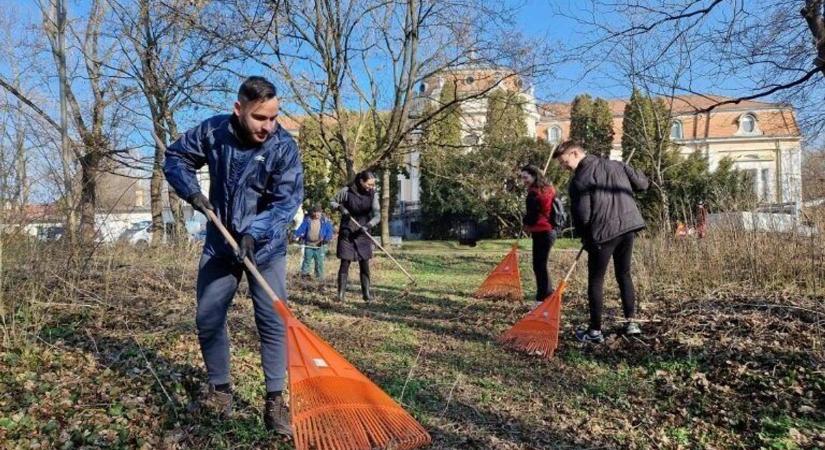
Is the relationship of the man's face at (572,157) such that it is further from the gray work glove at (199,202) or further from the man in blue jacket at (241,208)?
the gray work glove at (199,202)

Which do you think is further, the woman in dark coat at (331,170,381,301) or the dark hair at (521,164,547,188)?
the woman in dark coat at (331,170,381,301)

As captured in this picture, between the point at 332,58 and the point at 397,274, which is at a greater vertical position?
the point at 332,58

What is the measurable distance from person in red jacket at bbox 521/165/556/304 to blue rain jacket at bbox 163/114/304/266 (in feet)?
14.0

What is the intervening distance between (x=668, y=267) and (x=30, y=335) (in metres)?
6.61

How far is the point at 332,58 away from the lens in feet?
46.3

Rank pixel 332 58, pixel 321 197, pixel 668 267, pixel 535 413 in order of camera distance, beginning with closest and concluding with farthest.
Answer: pixel 535 413 → pixel 668 267 → pixel 332 58 → pixel 321 197

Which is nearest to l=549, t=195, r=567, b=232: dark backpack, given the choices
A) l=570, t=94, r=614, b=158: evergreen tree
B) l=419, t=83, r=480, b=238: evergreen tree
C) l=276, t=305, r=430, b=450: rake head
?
l=276, t=305, r=430, b=450: rake head

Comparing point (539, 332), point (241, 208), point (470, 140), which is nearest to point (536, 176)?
point (539, 332)

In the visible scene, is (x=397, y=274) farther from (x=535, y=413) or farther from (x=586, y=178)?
(x=535, y=413)

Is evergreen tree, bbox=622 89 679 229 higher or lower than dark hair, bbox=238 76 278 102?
higher

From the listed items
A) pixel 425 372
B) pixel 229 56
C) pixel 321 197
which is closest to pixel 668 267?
pixel 425 372

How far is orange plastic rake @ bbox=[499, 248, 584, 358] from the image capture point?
4.79m

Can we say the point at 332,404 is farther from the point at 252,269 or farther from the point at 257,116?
the point at 257,116

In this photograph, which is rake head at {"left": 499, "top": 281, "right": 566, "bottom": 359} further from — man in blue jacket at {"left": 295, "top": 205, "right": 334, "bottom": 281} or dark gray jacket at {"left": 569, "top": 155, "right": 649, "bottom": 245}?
man in blue jacket at {"left": 295, "top": 205, "right": 334, "bottom": 281}
